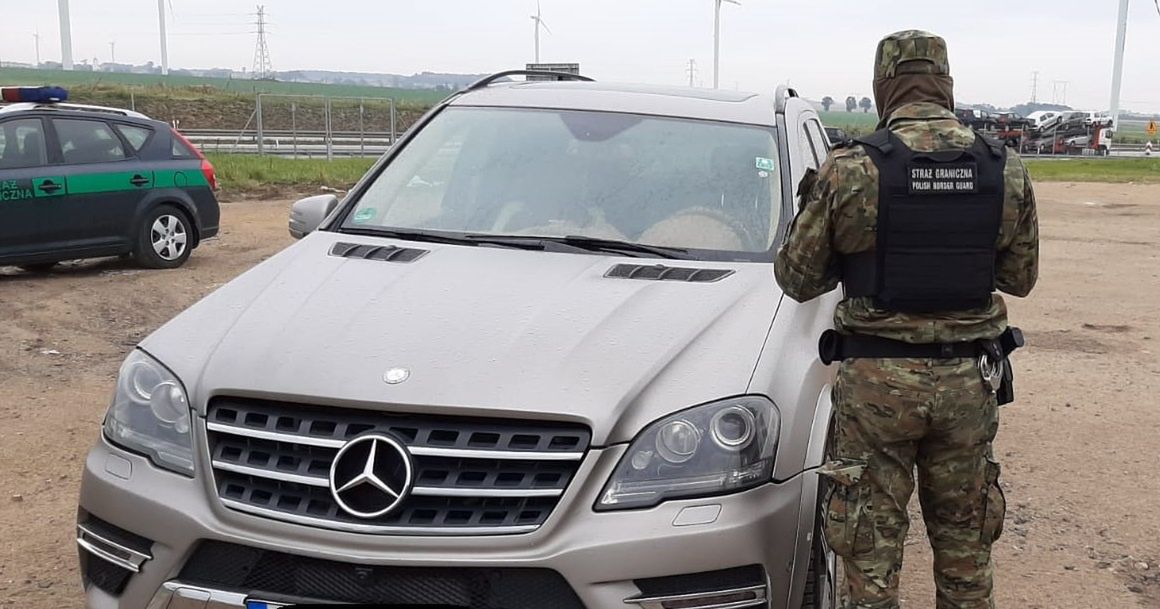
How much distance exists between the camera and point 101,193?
32.9 feet

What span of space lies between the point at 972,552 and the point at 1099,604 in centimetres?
128

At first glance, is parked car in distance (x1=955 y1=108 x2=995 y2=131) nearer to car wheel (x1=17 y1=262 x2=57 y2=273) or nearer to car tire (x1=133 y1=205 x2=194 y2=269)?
car tire (x1=133 y1=205 x2=194 y2=269)

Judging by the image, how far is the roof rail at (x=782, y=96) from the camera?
4.26 meters

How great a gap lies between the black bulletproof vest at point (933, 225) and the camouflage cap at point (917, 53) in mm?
176

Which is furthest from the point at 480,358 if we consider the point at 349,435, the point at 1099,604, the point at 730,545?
the point at 1099,604

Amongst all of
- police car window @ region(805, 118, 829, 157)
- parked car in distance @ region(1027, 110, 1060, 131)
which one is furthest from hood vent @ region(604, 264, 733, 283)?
parked car in distance @ region(1027, 110, 1060, 131)

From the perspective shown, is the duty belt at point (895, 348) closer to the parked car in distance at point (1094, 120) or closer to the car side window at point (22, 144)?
the car side window at point (22, 144)

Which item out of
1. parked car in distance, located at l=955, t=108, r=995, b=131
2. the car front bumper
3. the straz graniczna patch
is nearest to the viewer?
the car front bumper

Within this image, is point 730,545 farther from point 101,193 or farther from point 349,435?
point 101,193

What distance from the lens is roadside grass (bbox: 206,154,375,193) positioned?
18.4 meters

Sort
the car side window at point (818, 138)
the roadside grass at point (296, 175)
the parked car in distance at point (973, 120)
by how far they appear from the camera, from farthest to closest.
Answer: the roadside grass at point (296, 175) < the car side window at point (818, 138) < the parked car in distance at point (973, 120)

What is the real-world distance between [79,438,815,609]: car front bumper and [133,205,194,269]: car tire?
8292 mm

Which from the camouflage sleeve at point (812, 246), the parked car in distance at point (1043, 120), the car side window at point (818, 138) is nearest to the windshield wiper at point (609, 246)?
the camouflage sleeve at point (812, 246)

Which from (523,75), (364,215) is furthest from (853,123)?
(364,215)
